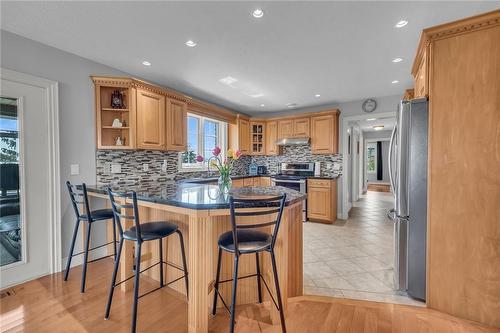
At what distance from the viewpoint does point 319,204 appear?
4629 mm

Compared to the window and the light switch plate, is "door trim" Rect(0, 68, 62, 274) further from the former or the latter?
the window

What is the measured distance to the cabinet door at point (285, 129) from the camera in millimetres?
5324

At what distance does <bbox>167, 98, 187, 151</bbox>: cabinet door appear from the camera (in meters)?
3.47

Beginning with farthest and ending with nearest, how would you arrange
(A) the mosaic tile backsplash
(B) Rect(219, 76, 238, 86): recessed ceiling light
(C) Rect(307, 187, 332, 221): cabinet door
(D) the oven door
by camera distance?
(D) the oven door
(C) Rect(307, 187, 332, 221): cabinet door
(B) Rect(219, 76, 238, 86): recessed ceiling light
(A) the mosaic tile backsplash

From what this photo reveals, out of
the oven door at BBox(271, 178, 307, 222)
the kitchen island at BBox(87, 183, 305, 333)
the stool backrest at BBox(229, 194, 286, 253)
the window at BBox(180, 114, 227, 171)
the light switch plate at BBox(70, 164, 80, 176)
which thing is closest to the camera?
the stool backrest at BBox(229, 194, 286, 253)

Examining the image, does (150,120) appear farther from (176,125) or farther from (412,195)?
(412,195)

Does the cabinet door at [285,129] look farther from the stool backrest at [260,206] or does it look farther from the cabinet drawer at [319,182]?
the stool backrest at [260,206]

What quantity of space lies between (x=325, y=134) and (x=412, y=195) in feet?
9.95

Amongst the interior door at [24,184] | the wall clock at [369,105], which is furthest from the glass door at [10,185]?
the wall clock at [369,105]

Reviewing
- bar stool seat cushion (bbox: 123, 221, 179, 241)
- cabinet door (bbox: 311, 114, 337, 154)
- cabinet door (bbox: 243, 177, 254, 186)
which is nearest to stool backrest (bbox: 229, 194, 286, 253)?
bar stool seat cushion (bbox: 123, 221, 179, 241)

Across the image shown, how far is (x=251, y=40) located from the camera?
235 cm

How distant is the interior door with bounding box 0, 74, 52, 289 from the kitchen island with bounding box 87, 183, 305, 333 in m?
0.52

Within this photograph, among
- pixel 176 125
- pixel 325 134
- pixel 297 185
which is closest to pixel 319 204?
pixel 297 185

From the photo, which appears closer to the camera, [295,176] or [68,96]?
[68,96]
